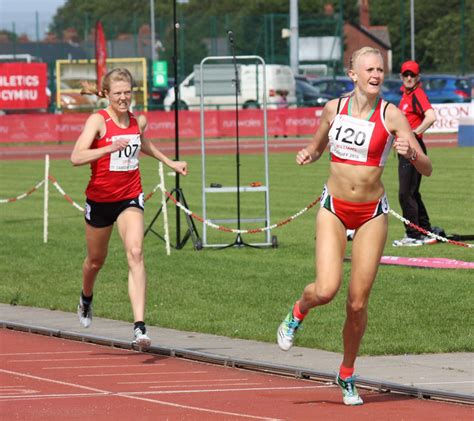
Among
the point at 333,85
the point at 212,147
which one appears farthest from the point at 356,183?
the point at 333,85

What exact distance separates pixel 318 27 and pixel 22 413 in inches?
3057

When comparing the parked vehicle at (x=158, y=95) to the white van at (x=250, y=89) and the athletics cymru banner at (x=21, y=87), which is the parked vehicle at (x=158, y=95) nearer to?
Answer: the white van at (x=250, y=89)

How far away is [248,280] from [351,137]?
701 centimetres

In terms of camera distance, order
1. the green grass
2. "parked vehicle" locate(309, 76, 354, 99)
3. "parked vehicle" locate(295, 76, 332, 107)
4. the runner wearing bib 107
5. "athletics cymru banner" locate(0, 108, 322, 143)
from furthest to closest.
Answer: "parked vehicle" locate(309, 76, 354, 99)
"parked vehicle" locate(295, 76, 332, 107)
"athletics cymru banner" locate(0, 108, 322, 143)
the green grass
the runner wearing bib 107

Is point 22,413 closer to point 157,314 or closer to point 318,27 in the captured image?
point 157,314

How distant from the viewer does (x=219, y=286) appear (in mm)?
15578

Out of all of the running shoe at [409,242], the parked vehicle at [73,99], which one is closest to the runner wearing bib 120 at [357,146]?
the running shoe at [409,242]

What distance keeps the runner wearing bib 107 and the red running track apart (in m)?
0.37

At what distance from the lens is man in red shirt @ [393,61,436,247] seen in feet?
58.9

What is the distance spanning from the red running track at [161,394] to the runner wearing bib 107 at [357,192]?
0.37 m

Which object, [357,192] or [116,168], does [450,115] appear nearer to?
[116,168]

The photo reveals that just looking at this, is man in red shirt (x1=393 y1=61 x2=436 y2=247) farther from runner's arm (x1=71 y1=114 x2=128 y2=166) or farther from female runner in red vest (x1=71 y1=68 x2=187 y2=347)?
runner's arm (x1=71 y1=114 x2=128 y2=166)

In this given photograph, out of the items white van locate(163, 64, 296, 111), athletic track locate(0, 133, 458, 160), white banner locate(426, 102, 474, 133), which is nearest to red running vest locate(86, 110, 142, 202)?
athletic track locate(0, 133, 458, 160)

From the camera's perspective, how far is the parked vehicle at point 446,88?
188ft
